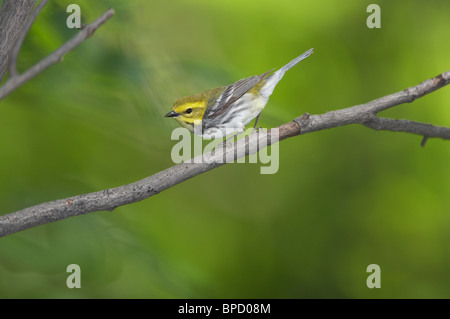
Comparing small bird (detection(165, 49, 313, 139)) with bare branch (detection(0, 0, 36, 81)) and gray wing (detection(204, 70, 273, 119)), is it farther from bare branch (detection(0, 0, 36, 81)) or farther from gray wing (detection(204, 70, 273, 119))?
bare branch (detection(0, 0, 36, 81))

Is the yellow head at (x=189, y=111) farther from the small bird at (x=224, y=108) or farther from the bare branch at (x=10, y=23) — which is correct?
the bare branch at (x=10, y=23)

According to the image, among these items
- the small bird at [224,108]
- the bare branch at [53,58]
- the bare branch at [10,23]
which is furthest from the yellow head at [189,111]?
the bare branch at [53,58]

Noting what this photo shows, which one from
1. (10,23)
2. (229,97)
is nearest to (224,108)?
(229,97)

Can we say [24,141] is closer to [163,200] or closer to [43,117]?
[43,117]

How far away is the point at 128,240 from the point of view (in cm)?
138

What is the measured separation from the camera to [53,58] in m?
0.56

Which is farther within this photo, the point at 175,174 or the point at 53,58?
the point at 175,174

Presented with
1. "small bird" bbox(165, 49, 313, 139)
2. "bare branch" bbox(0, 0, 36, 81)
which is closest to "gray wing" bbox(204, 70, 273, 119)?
"small bird" bbox(165, 49, 313, 139)

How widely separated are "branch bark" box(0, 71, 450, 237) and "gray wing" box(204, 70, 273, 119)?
0.47 feet

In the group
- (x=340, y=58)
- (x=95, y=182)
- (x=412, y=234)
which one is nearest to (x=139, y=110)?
(x=95, y=182)

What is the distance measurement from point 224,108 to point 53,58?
1.69ft

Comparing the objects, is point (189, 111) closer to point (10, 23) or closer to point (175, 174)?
point (175, 174)

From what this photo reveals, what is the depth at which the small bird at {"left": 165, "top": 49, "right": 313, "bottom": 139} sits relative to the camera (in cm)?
101

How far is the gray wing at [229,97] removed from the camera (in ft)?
3.39
